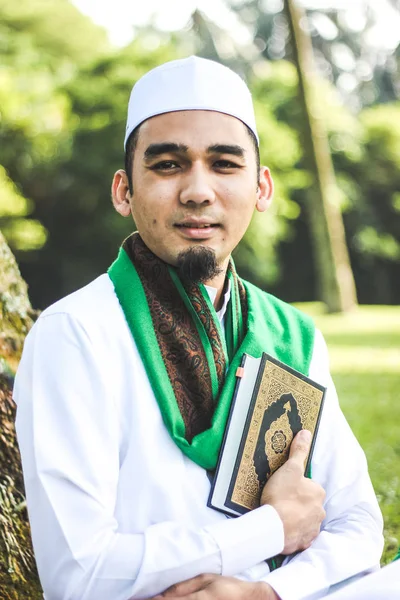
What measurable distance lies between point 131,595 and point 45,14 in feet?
88.1

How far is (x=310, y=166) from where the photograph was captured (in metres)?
15.0

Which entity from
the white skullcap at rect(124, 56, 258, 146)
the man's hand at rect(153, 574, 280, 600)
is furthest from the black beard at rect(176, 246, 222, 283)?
the man's hand at rect(153, 574, 280, 600)

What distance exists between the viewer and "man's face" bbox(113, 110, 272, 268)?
5.78 feet

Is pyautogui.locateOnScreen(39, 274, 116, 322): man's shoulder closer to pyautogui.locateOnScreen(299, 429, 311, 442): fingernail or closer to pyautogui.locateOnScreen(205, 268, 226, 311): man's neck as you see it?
pyautogui.locateOnScreen(205, 268, 226, 311): man's neck

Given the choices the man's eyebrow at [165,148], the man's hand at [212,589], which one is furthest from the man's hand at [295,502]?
the man's eyebrow at [165,148]

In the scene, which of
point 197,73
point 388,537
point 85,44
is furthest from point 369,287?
point 197,73

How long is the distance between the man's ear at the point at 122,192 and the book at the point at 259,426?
487 millimetres

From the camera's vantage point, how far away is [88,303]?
5.67 ft

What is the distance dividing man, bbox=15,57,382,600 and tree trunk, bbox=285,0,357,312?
13222 millimetres

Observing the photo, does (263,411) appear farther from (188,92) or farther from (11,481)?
(11,481)

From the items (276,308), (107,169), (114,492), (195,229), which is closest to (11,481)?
(114,492)

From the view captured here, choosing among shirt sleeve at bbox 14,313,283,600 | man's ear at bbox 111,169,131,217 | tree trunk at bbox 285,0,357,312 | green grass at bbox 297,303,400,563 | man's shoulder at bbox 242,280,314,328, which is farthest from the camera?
tree trunk at bbox 285,0,357,312

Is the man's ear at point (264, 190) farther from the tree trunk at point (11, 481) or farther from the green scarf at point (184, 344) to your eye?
the tree trunk at point (11, 481)

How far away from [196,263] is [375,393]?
239 inches
